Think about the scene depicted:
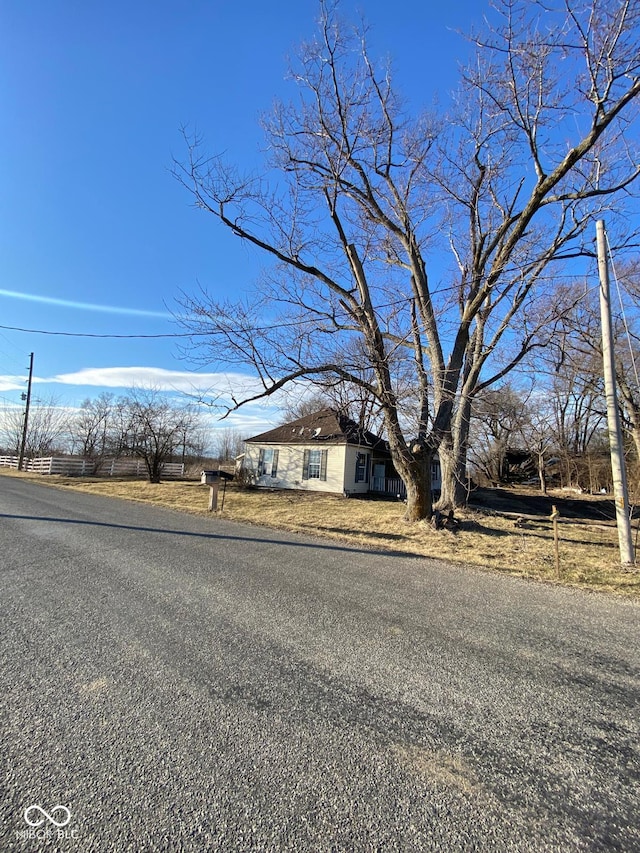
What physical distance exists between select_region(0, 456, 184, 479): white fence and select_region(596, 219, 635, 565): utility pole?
2555cm

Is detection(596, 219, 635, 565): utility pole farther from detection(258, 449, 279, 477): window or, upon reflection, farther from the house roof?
detection(258, 449, 279, 477): window

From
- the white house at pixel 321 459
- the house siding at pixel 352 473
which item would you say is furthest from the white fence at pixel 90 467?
the house siding at pixel 352 473

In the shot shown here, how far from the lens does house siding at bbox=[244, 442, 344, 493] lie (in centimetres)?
1998

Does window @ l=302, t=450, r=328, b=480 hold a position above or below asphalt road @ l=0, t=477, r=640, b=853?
above

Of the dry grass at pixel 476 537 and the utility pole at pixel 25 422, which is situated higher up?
the utility pole at pixel 25 422

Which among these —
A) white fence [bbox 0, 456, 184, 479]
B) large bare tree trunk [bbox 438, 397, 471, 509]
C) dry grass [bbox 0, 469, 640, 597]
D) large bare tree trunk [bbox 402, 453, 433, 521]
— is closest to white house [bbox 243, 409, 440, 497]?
dry grass [bbox 0, 469, 640, 597]

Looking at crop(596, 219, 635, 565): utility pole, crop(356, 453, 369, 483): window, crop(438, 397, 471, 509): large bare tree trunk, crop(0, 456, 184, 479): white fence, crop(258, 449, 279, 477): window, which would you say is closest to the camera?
Answer: crop(596, 219, 635, 565): utility pole

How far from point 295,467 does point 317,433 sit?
2021 mm

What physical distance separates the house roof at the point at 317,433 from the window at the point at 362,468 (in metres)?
0.62

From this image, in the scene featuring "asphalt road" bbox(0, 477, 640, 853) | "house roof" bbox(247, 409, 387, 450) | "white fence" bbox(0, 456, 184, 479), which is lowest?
"asphalt road" bbox(0, 477, 640, 853)

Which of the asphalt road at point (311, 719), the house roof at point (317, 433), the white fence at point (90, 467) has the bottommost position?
the asphalt road at point (311, 719)

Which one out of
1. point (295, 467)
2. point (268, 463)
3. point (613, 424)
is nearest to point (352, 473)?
point (295, 467)

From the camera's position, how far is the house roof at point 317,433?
20312mm

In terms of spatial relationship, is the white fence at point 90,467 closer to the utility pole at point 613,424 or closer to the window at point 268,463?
the window at point 268,463
